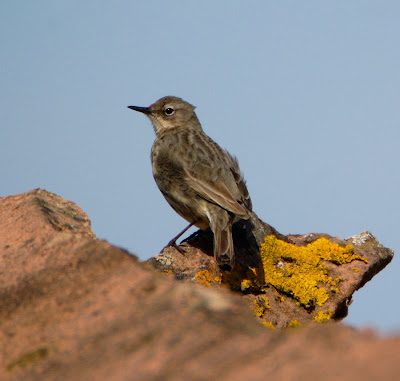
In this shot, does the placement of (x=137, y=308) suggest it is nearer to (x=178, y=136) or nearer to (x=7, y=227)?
(x=7, y=227)

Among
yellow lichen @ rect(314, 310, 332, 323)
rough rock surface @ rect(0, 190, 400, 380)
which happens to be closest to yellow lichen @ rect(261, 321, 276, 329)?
yellow lichen @ rect(314, 310, 332, 323)

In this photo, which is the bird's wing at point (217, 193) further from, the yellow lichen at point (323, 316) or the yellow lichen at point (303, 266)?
the yellow lichen at point (323, 316)

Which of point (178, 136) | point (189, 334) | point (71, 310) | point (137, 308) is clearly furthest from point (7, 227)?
point (178, 136)

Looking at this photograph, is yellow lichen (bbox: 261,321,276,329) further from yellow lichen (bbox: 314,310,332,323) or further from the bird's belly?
the bird's belly

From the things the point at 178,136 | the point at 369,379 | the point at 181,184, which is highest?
the point at 178,136

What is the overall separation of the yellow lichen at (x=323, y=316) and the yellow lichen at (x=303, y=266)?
93mm

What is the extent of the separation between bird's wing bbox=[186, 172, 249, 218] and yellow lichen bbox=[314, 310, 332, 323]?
1.40 metres

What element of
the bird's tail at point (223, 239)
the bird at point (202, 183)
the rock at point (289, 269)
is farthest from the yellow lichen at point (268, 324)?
the bird at point (202, 183)

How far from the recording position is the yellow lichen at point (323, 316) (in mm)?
5605

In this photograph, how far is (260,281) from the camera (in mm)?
5867

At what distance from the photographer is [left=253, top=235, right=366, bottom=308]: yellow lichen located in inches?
229

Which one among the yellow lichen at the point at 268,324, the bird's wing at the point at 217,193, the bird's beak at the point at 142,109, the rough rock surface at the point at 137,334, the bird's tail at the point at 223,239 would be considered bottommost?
the rough rock surface at the point at 137,334

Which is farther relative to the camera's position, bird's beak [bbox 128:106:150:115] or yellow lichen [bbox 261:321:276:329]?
bird's beak [bbox 128:106:150:115]

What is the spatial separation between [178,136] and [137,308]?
6.32 m
